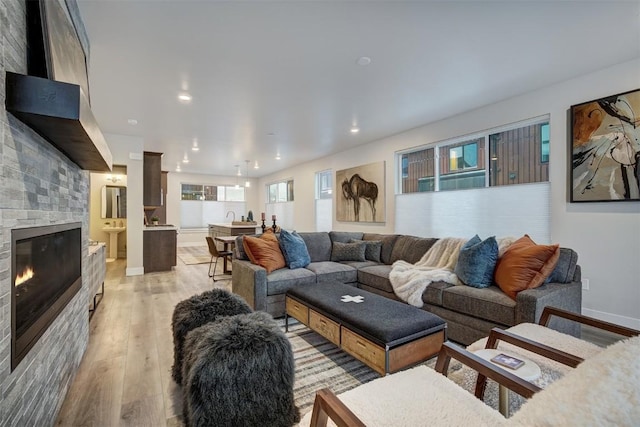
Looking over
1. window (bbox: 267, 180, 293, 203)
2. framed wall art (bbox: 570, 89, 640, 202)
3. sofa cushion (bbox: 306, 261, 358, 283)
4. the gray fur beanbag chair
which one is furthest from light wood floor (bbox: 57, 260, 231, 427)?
window (bbox: 267, 180, 293, 203)

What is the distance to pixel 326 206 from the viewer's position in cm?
732

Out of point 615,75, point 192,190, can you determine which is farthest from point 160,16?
point 192,190

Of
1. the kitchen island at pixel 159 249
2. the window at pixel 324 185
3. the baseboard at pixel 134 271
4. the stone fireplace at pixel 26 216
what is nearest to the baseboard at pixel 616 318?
the stone fireplace at pixel 26 216

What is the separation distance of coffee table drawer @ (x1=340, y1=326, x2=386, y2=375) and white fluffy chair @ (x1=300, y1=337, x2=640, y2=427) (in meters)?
0.48

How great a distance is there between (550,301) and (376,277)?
1662 mm

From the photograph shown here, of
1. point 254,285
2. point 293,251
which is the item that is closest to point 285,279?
point 254,285

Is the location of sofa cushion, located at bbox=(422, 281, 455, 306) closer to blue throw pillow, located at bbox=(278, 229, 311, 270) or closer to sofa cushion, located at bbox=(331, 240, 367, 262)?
sofa cushion, located at bbox=(331, 240, 367, 262)

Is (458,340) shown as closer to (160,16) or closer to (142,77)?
(160,16)

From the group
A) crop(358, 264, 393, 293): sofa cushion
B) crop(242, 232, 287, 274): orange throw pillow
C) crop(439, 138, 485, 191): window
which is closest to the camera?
crop(358, 264, 393, 293): sofa cushion

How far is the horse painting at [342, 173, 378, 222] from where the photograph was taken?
5.70 m

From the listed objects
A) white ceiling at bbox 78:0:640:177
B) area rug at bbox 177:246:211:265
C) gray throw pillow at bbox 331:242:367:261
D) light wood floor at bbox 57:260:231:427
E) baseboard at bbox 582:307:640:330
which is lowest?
light wood floor at bbox 57:260:231:427

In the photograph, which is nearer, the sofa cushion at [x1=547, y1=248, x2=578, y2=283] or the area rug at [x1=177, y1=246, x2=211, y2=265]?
the sofa cushion at [x1=547, y1=248, x2=578, y2=283]

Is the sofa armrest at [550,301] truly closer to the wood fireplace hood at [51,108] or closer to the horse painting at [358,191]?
the wood fireplace hood at [51,108]

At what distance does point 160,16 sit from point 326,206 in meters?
5.52
